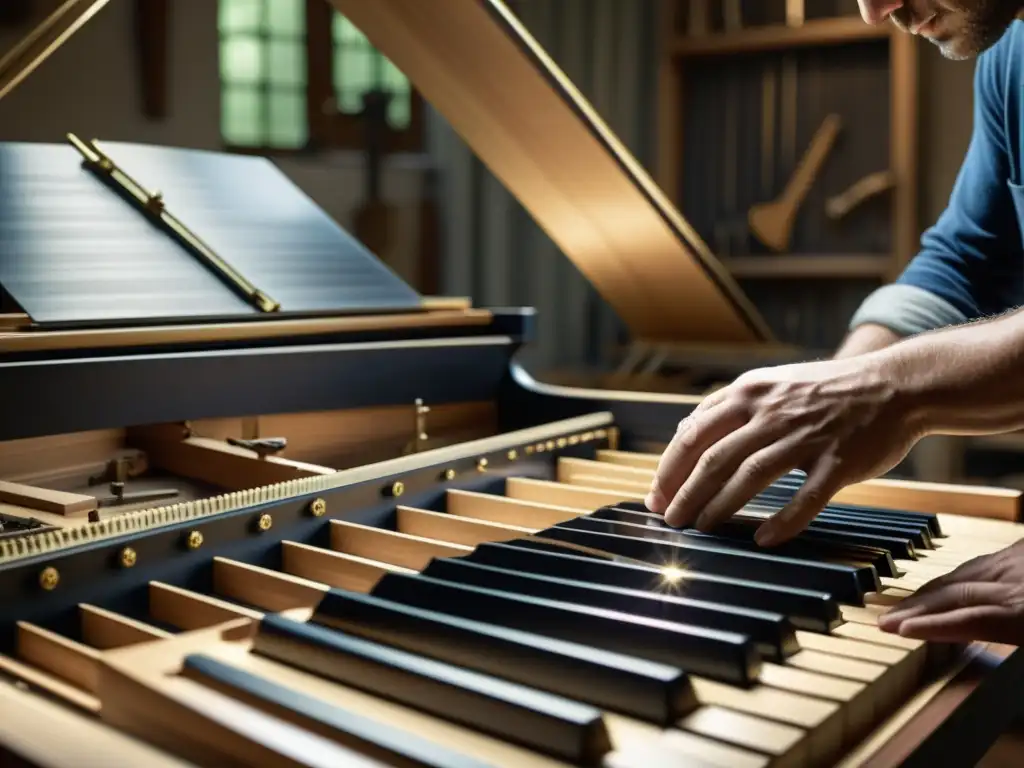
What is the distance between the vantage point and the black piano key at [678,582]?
106 centimetres

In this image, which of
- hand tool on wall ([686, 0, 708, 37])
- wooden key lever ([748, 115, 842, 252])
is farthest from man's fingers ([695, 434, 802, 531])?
hand tool on wall ([686, 0, 708, 37])

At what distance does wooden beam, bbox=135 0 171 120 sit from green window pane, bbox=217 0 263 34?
446mm

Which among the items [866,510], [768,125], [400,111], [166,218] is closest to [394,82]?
[400,111]

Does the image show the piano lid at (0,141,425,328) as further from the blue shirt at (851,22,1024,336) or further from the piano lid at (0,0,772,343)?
the blue shirt at (851,22,1024,336)

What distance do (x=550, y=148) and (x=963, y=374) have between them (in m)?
1.62

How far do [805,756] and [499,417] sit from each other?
1.49 metres

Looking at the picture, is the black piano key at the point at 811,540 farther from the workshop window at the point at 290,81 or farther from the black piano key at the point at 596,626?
the workshop window at the point at 290,81

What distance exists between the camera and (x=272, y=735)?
2.58 ft

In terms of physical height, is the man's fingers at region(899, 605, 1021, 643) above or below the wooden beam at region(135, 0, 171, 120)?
below

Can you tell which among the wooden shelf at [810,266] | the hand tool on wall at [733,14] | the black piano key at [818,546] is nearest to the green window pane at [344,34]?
the hand tool on wall at [733,14]

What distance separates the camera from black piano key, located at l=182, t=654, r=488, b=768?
2.46ft

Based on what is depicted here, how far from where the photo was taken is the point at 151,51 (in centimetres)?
449

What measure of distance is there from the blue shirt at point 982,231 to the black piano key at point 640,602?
1.13 metres

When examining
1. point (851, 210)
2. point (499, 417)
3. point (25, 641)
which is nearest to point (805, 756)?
point (25, 641)
